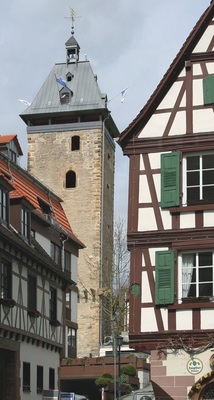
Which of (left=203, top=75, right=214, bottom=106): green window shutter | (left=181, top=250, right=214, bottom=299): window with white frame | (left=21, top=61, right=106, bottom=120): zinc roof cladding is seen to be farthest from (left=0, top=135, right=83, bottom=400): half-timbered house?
(left=21, top=61, right=106, bottom=120): zinc roof cladding

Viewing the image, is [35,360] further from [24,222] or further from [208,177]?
[208,177]

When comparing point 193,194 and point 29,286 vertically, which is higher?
point 193,194

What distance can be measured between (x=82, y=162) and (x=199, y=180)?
49.7m

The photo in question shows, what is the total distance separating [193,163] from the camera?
81.8ft

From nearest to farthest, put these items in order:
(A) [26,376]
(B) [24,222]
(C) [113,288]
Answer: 1. (A) [26,376]
2. (B) [24,222]
3. (C) [113,288]

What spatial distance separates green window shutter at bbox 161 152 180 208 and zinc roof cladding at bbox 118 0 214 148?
1340 mm

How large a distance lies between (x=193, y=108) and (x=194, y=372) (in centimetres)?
694

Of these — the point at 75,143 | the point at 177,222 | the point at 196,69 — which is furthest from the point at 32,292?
the point at 75,143

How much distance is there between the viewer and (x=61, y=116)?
249ft

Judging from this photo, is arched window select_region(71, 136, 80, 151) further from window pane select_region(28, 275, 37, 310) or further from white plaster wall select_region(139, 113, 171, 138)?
white plaster wall select_region(139, 113, 171, 138)

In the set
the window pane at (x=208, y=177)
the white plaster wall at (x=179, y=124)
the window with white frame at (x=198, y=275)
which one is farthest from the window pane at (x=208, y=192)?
the white plaster wall at (x=179, y=124)

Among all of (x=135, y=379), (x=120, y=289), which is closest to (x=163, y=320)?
(x=135, y=379)

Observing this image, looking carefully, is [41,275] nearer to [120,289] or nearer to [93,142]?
[120,289]

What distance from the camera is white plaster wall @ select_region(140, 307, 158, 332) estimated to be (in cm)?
2405
